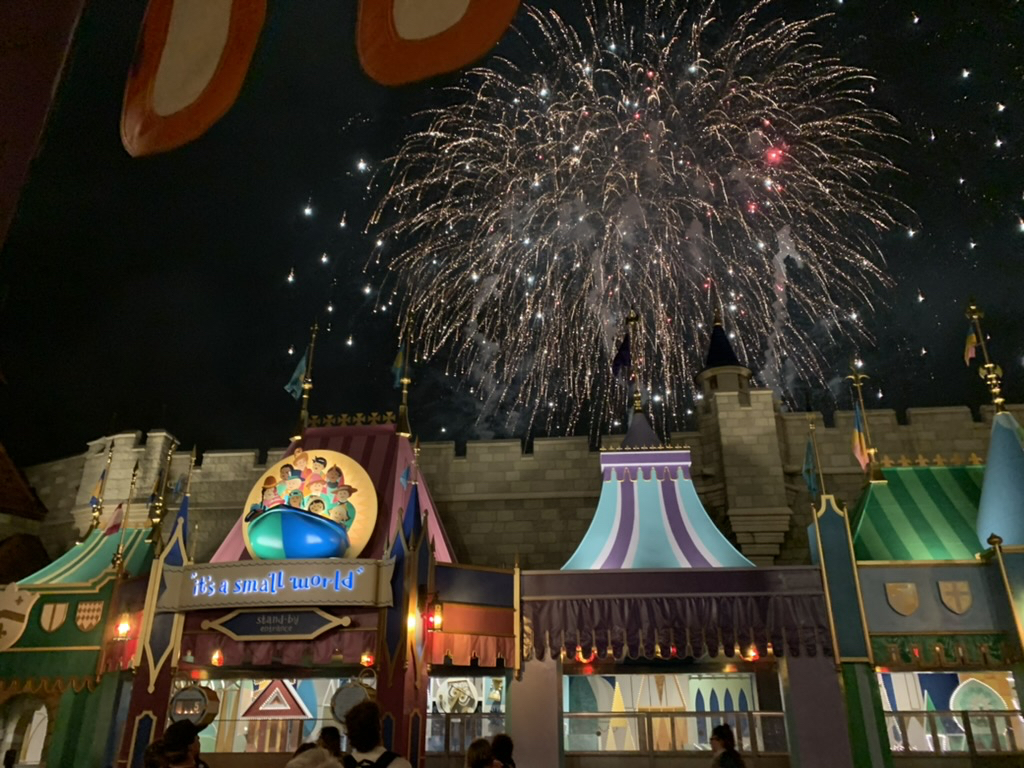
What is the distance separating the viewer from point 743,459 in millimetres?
17625

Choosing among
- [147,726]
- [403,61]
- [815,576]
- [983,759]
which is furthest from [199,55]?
[983,759]

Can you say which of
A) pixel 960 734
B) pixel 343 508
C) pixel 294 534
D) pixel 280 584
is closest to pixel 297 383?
pixel 343 508

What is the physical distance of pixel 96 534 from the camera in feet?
57.5

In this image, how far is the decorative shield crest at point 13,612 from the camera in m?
14.5

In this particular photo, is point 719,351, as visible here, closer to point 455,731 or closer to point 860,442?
point 860,442

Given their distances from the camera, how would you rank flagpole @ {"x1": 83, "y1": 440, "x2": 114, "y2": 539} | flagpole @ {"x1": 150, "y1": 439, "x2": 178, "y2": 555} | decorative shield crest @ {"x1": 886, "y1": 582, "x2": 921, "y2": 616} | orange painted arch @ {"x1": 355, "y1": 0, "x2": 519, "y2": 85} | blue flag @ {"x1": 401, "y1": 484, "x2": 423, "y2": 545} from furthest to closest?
1. flagpole @ {"x1": 83, "y1": 440, "x2": 114, "y2": 539}
2. flagpole @ {"x1": 150, "y1": 439, "x2": 178, "y2": 555}
3. blue flag @ {"x1": 401, "y1": 484, "x2": 423, "y2": 545}
4. decorative shield crest @ {"x1": 886, "y1": 582, "x2": 921, "y2": 616}
5. orange painted arch @ {"x1": 355, "y1": 0, "x2": 519, "y2": 85}

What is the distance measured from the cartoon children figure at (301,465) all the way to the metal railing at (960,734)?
37.2ft

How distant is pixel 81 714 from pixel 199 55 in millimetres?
12566

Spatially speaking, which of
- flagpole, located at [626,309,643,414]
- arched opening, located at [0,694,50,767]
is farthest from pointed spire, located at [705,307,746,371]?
arched opening, located at [0,694,50,767]

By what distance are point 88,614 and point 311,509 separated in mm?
5190

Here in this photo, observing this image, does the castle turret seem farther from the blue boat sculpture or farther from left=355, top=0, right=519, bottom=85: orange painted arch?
left=355, top=0, right=519, bottom=85: orange painted arch

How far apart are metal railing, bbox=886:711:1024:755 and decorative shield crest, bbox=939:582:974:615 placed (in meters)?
1.77

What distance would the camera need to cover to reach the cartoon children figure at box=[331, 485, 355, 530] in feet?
44.4

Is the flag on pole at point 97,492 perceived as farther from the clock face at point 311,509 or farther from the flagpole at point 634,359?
the flagpole at point 634,359
